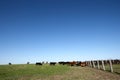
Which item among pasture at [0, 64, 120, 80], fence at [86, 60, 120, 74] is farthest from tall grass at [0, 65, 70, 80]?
fence at [86, 60, 120, 74]

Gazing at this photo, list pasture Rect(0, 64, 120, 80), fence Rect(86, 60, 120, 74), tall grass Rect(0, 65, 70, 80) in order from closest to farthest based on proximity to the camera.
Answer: pasture Rect(0, 64, 120, 80)
tall grass Rect(0, 65, 70, 80)
fence Rect(86, 60, 120, 74)

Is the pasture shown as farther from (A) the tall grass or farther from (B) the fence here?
(B) the fence

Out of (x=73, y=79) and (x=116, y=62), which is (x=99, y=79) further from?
(x=116, y=62)

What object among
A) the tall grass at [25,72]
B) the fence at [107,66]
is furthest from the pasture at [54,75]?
the fence at [107,66]

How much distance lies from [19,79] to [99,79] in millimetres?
6279

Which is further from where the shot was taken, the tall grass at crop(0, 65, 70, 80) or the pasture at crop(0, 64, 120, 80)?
the tall grass at crop(0, 65, 70, 80)

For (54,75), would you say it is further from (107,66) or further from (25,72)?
(107,66)

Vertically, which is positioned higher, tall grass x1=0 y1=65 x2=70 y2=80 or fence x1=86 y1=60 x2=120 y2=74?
fence x1=86 y1=60 x2=120 y2=74

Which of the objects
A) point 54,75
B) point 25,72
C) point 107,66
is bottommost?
point 54,75

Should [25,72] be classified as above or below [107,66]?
below

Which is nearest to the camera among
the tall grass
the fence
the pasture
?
the pasture

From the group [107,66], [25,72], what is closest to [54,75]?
[25,72]

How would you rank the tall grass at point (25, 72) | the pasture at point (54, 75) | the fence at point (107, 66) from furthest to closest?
the fence at point (107, 66) → the tall grass at point (25, 72) → the pasture at point (54, 75)

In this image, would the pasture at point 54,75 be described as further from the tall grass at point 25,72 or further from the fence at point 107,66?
the fence at point 107,66
